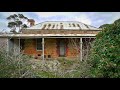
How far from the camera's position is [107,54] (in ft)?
28.8

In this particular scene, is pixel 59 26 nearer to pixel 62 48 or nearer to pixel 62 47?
pixel 62 47

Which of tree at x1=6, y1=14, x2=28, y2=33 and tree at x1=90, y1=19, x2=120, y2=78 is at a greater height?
tree at x1=6, y1=14, x2=28, y2=33

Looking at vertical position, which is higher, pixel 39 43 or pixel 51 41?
pixel 51 41

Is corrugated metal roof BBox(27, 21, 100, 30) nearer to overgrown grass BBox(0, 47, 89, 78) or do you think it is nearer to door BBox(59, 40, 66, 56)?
door BBox(59, 40, 66, 56)

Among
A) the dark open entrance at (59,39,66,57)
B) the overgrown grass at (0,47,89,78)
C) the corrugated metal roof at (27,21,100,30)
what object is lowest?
the overgrown grass at (0,47,89,78)

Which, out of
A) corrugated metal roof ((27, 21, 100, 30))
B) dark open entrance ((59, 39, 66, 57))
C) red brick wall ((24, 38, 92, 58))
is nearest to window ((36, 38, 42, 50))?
red brick wall ((24, 38, 92, 58))

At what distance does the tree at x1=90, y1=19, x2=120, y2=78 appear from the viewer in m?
8.01

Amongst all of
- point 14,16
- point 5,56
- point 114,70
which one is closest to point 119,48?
point 114,70

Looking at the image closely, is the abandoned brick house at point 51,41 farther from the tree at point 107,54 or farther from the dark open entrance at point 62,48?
the tree at point 107,54

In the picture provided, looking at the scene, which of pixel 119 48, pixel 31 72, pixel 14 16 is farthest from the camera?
pixel 14 16

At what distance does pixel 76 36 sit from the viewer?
69.7 ft

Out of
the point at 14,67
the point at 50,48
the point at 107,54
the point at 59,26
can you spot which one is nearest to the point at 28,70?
the point at 14,67
